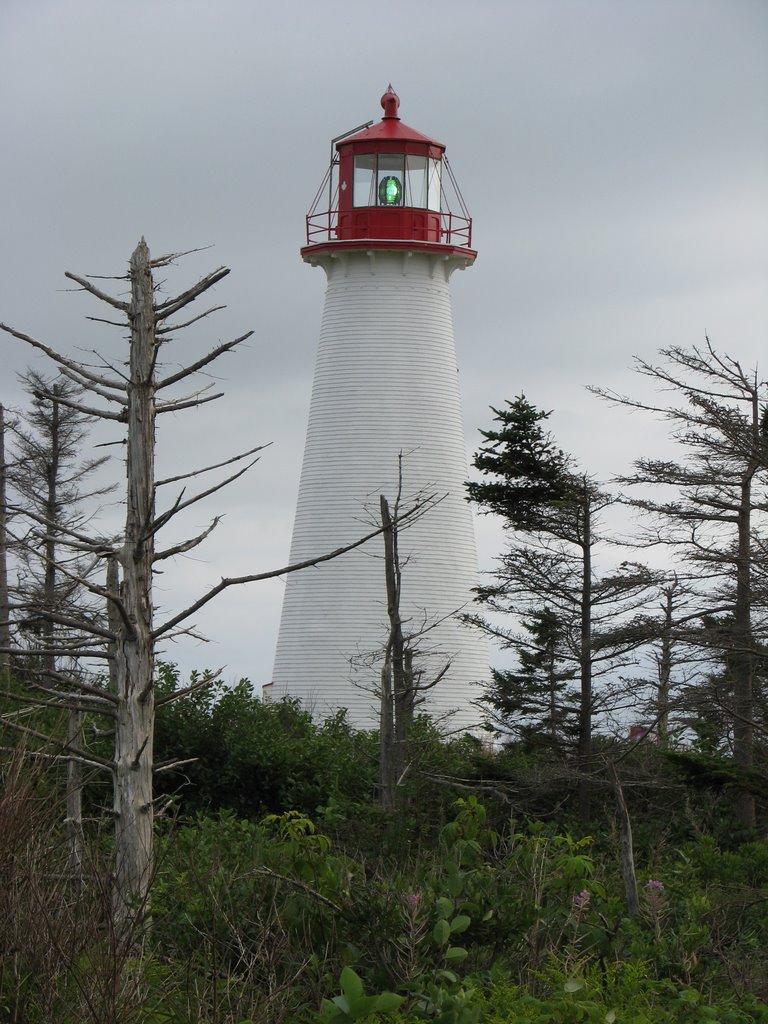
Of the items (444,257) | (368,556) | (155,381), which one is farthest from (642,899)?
(444,257)

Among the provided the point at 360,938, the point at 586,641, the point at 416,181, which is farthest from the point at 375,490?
the point at 360,938

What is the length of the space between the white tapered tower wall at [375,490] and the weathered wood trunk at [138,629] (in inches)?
746

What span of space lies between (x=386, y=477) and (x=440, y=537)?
5.46 feet

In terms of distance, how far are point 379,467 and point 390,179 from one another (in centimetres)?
642

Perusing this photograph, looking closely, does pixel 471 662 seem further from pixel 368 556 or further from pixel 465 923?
pixel 465 923

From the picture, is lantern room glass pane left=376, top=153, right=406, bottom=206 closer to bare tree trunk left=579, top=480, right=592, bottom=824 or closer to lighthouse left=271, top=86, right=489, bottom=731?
lighthouse left=271, top=86, right=489, bottom=731

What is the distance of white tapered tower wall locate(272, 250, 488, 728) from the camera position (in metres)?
29.9

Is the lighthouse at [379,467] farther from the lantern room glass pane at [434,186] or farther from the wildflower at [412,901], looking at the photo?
the wildflower at [412,901]

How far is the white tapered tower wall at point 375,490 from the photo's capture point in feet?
98.2

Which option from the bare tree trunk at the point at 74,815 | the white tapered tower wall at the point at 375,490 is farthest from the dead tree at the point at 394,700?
the bare tree trunk at the point at 74,815

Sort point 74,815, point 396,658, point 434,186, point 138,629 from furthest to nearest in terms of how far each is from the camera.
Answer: point 434,186 < point 396,658 < point 74,815 < point 138,629

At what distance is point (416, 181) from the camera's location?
32.4 metres

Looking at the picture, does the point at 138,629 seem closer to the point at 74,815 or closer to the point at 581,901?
the point at 581,901

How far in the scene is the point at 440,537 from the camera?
1211 inches
